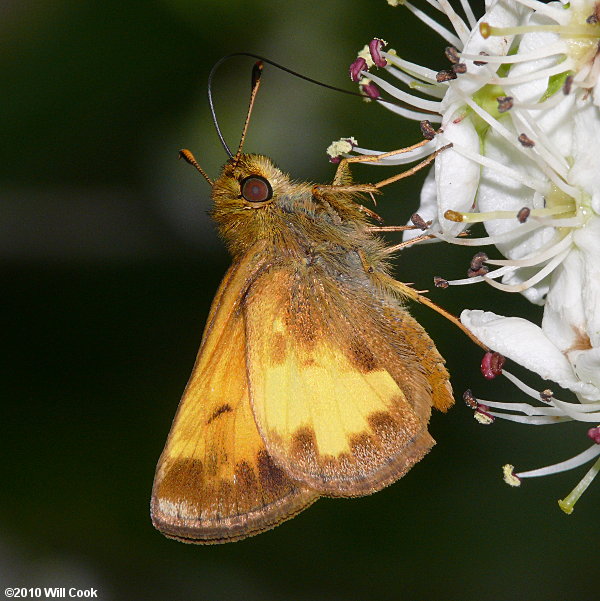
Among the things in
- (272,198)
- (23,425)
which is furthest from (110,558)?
(272,198)

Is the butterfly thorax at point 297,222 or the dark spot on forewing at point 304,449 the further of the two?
the butterfly thorax at point 297,222

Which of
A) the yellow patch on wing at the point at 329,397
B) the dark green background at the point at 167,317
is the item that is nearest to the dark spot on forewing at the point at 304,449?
the yellow patch on wing at the point at 329,397

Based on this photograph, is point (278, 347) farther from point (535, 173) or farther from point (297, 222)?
point (535, 173)

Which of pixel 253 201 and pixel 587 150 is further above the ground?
pixel 587 150

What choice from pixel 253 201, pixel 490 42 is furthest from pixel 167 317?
pixel 490 42

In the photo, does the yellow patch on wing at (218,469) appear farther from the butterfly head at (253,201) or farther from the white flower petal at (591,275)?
the white flower petal at (591,275)

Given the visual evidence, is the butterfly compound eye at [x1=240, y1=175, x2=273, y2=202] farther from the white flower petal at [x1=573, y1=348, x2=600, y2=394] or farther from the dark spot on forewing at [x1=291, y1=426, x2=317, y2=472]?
the white flower petal at [x1=573, y1=348, x2=600, y2=394]
